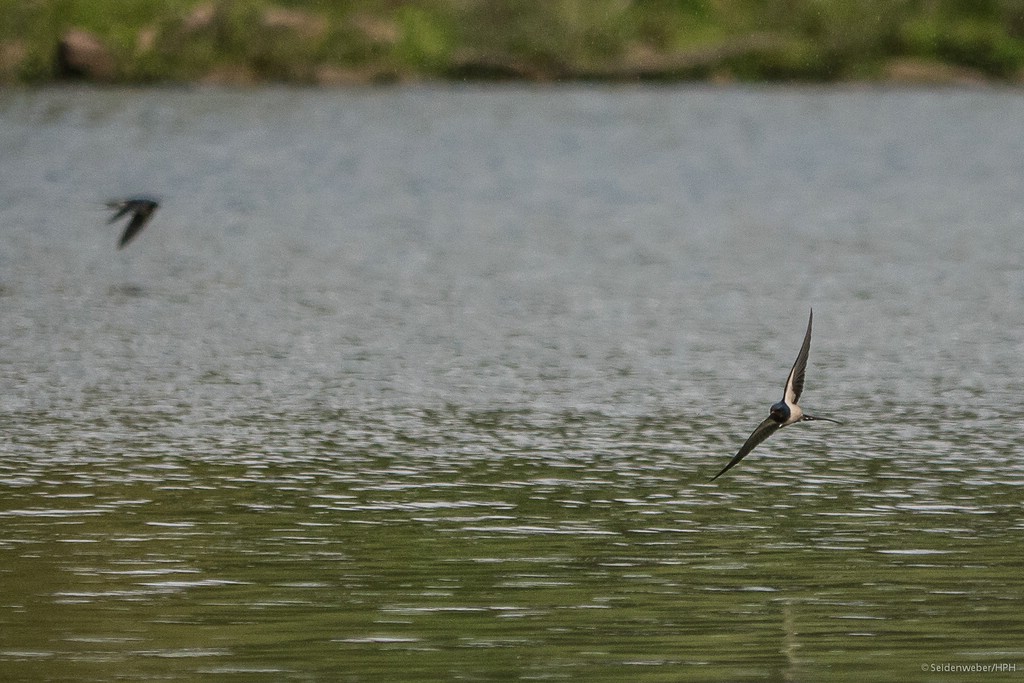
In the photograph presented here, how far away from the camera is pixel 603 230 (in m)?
28.5

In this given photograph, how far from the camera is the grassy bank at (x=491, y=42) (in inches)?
2352

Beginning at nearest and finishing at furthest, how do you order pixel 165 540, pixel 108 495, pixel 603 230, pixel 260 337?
1. pixel 165 540
2. pixel 108 495
3. pixel 260 337
4. pixel 603 230

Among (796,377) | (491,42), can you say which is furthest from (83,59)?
(796,377)

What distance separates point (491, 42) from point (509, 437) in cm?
4831

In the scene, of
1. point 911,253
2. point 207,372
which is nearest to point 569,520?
point 207,372

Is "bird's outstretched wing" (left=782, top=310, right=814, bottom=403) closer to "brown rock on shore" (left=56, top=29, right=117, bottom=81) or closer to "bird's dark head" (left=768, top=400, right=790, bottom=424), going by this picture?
"bird's dark head" (left=768, top=400, right=790, bottom=424)

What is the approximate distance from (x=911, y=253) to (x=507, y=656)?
16.8 metres

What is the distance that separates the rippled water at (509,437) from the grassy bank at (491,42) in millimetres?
26857

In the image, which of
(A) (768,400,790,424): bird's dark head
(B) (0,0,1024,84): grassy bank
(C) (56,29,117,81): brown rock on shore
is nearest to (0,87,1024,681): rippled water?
(A) (768,400,790,424): bird's dark head

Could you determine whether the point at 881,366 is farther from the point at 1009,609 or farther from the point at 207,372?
the point at 1009,609

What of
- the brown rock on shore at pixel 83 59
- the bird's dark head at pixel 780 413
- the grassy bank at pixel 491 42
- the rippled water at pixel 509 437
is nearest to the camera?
the rippled water at pixel 509 437

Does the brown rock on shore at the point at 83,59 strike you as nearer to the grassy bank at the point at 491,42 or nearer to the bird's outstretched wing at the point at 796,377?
the grassy bank at the point at 491,42

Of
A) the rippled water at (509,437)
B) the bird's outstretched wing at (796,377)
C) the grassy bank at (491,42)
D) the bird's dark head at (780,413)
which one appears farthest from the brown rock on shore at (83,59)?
the bird's dark head at (780,413)

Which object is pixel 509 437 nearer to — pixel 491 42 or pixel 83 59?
pixel 83 59
